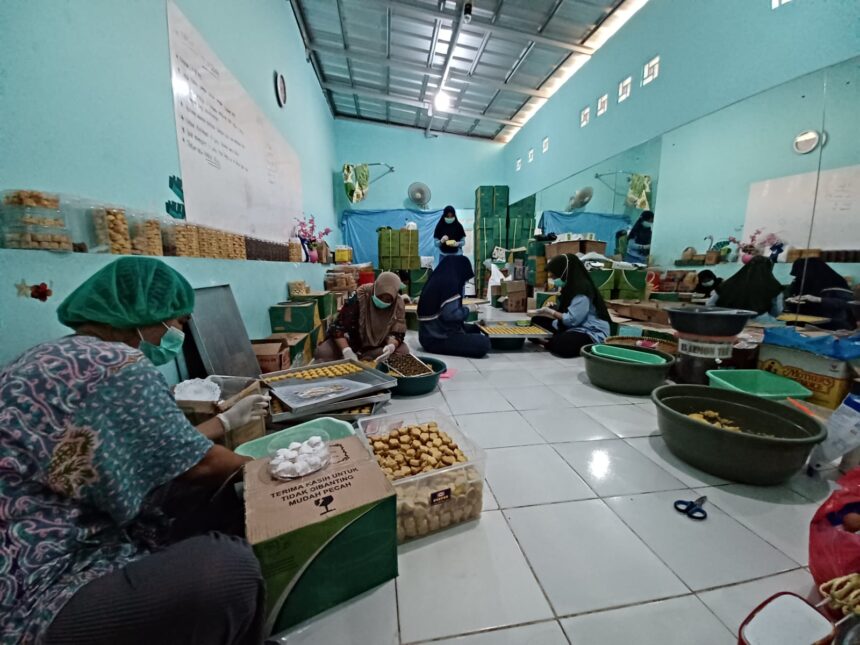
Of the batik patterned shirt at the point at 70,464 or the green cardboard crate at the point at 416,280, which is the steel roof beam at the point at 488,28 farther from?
the batik patterned shirt at the point at 70,464

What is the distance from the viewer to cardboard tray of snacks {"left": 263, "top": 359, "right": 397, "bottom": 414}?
1.88 meters

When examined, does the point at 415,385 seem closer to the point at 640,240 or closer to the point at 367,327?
the point at 367,327

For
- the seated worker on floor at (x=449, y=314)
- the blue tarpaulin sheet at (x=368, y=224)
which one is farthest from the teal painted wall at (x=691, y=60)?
the blue tarpaulin sheet at (x=368, y=224)

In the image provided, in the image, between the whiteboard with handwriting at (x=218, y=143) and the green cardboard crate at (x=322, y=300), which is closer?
the whiteboard with handwriting at (x=218, y=143)

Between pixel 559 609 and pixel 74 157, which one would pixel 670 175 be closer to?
pixel 559 609

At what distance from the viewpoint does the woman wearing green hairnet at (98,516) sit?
660 millimetres

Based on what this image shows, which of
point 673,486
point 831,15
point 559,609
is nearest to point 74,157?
point 559,609

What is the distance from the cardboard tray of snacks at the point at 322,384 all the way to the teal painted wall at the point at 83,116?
849 millimetres

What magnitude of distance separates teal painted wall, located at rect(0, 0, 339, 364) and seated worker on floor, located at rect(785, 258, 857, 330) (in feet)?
14.5

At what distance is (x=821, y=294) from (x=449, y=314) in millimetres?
3064

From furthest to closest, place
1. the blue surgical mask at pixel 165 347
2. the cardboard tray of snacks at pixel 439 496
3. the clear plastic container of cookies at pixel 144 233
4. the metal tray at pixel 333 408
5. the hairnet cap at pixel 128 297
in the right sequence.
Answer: the metal tray at pixel 333 408 < the clear plastic container of cookies at pixel 144 233 < the cardboard tray of snacks at pixel 439 496 < the blue surgical mask at pixel 165 347 < the hairnet cap at pixel 128 297

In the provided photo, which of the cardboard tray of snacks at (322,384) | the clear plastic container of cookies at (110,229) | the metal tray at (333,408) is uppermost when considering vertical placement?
the clear plastic container of cookies at (110,229)

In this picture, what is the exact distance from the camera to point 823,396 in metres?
2.06

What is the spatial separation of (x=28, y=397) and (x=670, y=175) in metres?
5.72
